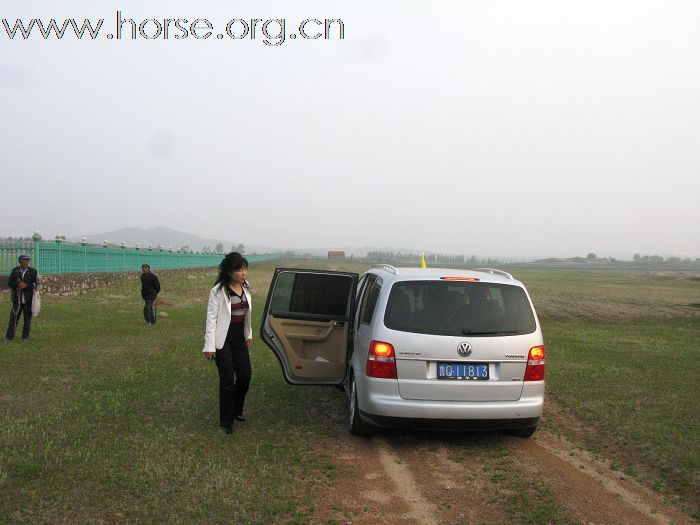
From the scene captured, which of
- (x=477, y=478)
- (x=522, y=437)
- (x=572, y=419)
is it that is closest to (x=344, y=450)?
(x=477, y=478)

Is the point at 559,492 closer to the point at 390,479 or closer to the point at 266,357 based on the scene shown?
the point at 390,479

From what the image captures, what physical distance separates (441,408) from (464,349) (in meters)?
0.57

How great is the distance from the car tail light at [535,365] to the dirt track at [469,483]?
2.30ft

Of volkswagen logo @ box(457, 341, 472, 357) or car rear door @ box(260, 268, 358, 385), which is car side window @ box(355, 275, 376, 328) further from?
volkswagen logo @ box(457, 341, 472, 357)

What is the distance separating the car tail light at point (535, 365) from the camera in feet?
21.4

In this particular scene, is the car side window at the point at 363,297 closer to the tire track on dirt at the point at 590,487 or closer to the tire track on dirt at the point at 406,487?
the tire track on dirt at the point at 406,487

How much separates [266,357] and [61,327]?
5.94 metres

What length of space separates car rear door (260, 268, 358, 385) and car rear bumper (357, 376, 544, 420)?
1.46 meters

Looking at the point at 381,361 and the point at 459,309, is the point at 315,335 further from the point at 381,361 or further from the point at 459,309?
the point at 459,309

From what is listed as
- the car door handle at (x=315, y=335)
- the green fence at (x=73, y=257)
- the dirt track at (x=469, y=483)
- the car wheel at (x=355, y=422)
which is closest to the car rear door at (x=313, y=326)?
the car door handle at (x=315, y=335)

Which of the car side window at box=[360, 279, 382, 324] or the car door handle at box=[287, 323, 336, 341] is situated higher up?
the car side window at box=[360, 279, 382, 324]

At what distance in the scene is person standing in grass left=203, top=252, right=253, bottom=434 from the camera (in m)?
6.85

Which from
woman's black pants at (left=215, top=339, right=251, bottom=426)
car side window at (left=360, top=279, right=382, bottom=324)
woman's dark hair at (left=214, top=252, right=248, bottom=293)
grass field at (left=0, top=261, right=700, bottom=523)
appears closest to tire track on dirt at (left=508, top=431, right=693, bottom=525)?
grass field at (left=0, top=261, right=700, bottom=523)

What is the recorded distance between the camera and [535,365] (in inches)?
258
